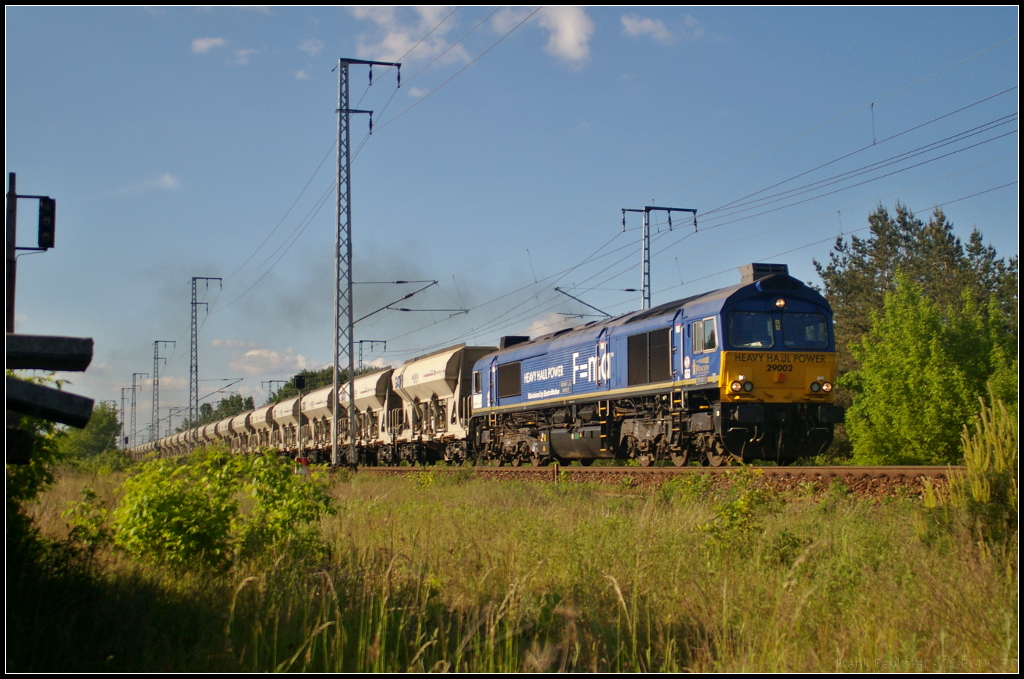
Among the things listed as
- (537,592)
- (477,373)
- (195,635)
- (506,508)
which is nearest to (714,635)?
(537,592)

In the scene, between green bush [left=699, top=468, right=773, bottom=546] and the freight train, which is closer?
green bush [left=699, top=468, right=773, bottom=546]

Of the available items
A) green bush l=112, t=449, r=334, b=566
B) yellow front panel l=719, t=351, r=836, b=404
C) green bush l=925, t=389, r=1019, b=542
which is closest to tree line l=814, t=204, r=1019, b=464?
yellow front panel l=719, t=351, r=836, b=404

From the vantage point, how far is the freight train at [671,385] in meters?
17.2

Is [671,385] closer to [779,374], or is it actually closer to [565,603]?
[779,374]

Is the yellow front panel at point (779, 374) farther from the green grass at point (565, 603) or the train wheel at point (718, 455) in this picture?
the green grass at point (565, 603)

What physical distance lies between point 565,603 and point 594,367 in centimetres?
1401

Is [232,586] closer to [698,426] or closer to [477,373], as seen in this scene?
[698,426]

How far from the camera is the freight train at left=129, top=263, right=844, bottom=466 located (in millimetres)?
17172

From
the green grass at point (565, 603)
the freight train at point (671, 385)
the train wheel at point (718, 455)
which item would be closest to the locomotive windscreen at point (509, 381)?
the freight train at point (671, 385)

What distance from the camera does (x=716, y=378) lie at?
1705 centimetres

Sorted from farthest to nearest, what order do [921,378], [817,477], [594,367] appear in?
1. [921,378]
2. [594,367]
3. [817,477]

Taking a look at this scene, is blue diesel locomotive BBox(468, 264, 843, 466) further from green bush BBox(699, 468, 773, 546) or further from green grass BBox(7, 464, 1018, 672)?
green bush BBox(699, 468, 773, 546)

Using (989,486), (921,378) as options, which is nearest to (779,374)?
(989,486)

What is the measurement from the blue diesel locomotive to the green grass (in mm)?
6773
